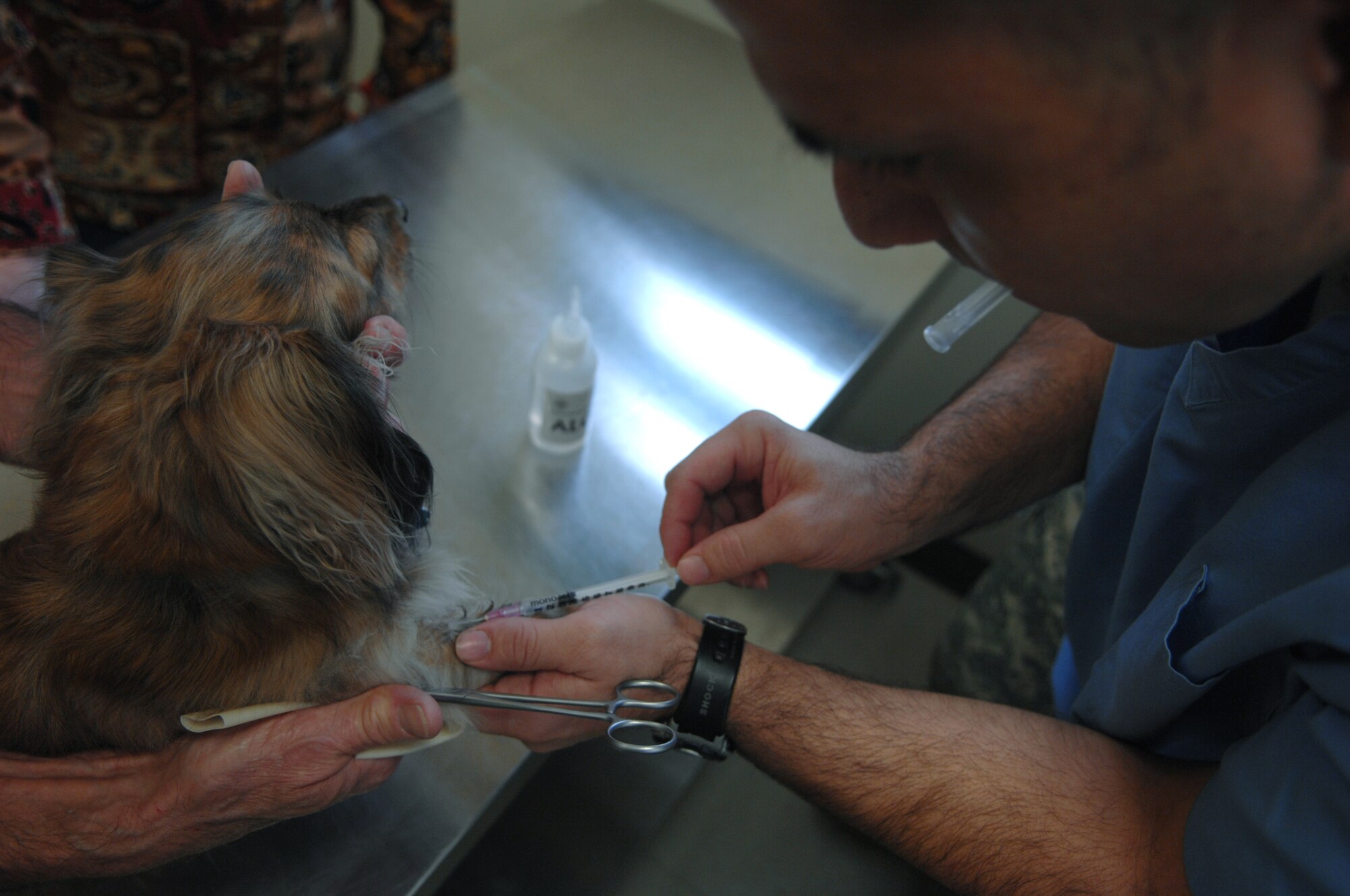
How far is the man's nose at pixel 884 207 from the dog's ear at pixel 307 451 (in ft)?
1.90

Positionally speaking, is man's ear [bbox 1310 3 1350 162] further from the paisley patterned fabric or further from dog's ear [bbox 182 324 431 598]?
the paisley patterned fabric

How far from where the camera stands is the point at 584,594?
118 cm

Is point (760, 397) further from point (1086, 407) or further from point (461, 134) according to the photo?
point (461, 134)

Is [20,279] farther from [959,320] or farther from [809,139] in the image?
[959,320]

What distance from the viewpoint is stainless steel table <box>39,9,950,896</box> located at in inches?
42.1

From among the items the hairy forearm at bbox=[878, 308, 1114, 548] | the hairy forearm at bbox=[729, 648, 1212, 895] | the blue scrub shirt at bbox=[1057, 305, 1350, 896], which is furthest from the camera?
the hairy forearm at bbox=[878, 308, 1114, 548]

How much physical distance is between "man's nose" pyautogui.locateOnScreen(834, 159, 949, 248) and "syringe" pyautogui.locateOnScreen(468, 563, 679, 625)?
0.57 metres

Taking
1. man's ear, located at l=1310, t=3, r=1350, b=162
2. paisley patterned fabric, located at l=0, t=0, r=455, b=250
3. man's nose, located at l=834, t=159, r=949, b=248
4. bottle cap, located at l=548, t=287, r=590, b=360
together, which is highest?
man's ear, located at l=1310, t=3, r=1350, b=162

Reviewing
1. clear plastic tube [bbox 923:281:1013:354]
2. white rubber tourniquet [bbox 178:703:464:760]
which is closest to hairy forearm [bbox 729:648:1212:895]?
white rubber tourniquet [bbox 178:703:464:760]

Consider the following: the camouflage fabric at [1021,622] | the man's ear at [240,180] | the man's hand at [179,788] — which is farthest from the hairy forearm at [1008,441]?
the man's ear at [240,180]

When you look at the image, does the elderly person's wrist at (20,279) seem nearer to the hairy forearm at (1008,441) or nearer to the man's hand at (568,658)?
the man's hand at (568,658)

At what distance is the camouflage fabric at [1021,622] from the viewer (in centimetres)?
163

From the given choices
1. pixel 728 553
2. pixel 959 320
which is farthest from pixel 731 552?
pixel 959 320

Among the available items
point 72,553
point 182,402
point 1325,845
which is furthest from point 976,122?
point 72,553
